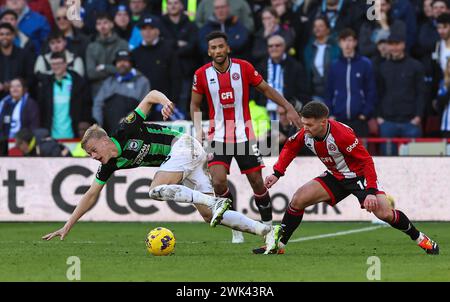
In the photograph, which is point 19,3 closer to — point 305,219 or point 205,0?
point 205,0

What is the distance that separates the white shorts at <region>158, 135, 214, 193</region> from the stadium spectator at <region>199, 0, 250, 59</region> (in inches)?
268

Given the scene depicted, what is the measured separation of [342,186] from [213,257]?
4.97 ft

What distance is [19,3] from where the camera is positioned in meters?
20.5

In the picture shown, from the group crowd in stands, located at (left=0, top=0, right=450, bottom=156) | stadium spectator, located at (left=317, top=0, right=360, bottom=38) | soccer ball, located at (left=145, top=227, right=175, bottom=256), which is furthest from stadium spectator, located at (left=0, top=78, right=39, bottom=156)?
soccer ball, located at (left=145, top=227, right=175, bottom=256)

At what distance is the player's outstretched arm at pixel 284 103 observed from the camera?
42.1ft

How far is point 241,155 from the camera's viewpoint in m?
13.5

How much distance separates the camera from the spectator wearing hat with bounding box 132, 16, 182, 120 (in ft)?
62.7

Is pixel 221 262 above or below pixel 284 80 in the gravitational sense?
below

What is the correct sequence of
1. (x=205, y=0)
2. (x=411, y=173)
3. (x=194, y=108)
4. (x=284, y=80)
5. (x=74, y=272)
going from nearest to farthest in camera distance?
(x=74, y=272) → (x=194, y=108) → (x=411, y=173) → (x=284, y=80) → (x=205, y=0)

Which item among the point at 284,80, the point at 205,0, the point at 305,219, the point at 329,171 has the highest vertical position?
the point at 205,0

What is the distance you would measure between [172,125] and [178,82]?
161 cm

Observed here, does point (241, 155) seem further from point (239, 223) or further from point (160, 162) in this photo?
point (239, 223)

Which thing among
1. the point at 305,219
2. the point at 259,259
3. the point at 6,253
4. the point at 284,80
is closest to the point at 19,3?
the point at 284,80

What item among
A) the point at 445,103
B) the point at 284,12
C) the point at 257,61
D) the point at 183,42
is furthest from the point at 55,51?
the point at 445,103
